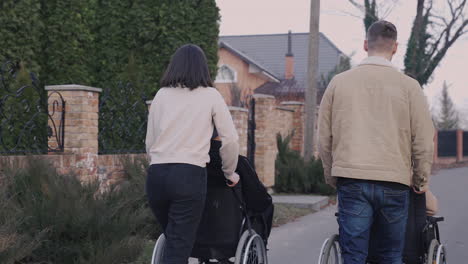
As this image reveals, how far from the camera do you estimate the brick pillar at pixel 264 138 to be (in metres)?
13.4

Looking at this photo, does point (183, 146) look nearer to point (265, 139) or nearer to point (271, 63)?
point (265, 139)

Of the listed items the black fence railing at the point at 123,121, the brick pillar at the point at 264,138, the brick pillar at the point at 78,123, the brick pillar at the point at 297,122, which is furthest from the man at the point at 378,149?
the brick pillar at the point at 297,122

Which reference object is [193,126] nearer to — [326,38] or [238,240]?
[238,240]

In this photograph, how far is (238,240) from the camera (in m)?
4.68

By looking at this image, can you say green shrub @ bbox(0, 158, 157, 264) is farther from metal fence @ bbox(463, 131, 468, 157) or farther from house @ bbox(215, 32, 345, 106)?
metal fence @ bbox(463, 131, 468, 157)

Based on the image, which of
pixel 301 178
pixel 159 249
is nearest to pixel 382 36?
pixel 159 249

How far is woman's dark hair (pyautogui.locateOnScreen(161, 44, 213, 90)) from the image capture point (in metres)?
4.30

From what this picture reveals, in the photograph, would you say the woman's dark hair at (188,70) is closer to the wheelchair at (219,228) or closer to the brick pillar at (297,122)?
the wheelchair at (219,228)

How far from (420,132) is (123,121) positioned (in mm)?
5860

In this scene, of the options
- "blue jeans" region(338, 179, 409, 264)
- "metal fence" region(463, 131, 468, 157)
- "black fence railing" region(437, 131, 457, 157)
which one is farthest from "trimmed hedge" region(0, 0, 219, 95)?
"metal fence" region(463, 131, 468, 157)

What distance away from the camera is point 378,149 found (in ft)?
13.0

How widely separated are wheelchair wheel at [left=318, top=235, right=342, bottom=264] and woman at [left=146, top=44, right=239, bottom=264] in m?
0.82

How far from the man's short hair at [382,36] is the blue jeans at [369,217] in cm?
90

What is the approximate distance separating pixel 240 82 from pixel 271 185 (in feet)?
87.4
